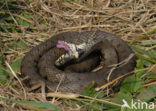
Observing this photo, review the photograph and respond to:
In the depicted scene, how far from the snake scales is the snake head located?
7 cm

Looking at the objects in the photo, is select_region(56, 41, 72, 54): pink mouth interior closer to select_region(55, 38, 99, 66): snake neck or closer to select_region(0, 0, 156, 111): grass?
select_region(55, 38, 99, 66): snake neck

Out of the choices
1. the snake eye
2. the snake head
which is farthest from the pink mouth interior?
the snake eye

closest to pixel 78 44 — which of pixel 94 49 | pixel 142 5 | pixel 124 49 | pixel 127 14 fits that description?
pixel 94 49

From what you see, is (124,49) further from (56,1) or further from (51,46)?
(56,1)

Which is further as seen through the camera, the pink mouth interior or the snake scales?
the pink mouth interior

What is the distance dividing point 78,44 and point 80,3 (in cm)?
82

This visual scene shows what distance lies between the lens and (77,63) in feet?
13.3

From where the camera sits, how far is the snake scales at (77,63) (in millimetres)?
3510

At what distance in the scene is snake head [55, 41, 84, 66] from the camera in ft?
13.2

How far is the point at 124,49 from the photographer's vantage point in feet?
13.6

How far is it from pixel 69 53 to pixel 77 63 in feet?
0.71

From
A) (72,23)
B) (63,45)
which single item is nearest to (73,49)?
(63,45)

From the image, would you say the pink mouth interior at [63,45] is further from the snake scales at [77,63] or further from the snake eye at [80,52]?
the snake eye at [80,52]

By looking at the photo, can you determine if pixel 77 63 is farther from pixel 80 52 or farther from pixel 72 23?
pixel 72 23
